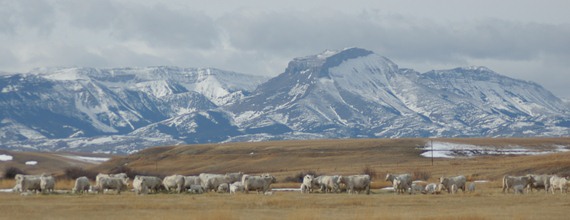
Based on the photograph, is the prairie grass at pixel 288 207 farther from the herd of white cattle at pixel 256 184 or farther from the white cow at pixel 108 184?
the white cow at pixel 108 184

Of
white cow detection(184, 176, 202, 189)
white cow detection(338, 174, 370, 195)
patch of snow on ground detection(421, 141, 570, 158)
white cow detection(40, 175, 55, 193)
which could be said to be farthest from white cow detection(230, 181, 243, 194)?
patch of snow on ground detection(421, 141, 570, 158)

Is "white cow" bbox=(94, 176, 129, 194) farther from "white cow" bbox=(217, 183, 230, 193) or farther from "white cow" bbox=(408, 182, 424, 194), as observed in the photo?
"white cow" bbox=(408, 182, 424, 194)

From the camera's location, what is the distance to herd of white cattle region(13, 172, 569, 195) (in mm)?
68188

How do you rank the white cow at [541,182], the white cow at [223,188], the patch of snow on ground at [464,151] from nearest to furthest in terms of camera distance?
the white cow at [541,182] → the white cow at [223,188] → the patch of snow on ground at [464,151]

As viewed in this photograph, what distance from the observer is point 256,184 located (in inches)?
2763

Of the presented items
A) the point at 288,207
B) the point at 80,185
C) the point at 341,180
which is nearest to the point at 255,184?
the point at 341,180

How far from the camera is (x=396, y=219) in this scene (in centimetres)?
4278

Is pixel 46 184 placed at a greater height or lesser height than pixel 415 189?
greater

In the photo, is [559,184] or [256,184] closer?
[559,184]

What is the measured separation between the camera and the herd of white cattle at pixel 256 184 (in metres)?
68.2

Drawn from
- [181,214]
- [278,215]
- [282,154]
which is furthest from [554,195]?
[282,154]

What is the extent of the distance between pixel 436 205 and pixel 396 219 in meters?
12.2

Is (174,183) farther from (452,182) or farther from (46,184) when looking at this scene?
(452,182)

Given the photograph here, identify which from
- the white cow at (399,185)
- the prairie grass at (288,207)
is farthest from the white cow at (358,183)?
the prairie grass at (288,207)
